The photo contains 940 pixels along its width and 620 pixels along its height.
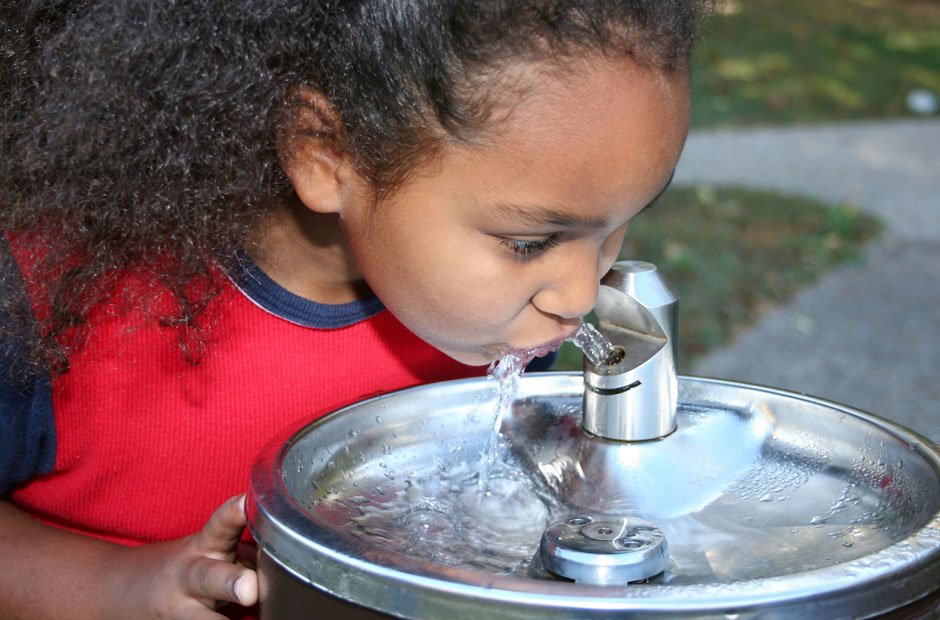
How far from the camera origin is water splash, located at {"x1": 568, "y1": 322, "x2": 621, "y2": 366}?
43.3 inches

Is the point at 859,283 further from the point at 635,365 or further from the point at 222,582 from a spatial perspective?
the point at 222,582

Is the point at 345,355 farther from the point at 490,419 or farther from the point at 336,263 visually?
the point at 490,419

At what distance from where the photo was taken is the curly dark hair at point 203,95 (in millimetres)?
1009

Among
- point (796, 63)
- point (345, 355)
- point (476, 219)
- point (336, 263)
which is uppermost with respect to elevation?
point (476, 219)

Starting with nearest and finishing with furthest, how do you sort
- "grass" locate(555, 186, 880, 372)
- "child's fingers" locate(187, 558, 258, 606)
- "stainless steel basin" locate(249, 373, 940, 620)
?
"stainless steel basin" locate(249, 373, 940, 620) → "child's fingers" locate(187, 558, 258, 606) → "grass" locate(555, 186, 880, 372)

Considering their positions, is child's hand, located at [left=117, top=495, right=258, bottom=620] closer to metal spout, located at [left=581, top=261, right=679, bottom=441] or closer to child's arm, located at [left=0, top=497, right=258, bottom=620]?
child's arm, located at [left=0, top=497, right=258, bottom=620]

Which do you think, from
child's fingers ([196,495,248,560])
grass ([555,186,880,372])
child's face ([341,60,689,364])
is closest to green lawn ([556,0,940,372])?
grass ([555,186,880,372])

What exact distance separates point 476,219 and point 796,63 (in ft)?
18.2

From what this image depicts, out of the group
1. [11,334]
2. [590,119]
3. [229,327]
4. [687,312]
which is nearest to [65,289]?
[11,334]

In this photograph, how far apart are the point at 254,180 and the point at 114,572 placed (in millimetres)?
376

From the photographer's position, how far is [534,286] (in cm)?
106

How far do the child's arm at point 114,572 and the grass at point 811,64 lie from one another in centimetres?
377

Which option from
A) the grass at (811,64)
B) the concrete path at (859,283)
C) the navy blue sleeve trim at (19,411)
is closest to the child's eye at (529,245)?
the navy blue sleeve trim at (19,411)

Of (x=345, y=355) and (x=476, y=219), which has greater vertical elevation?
(x=476, y=219)
